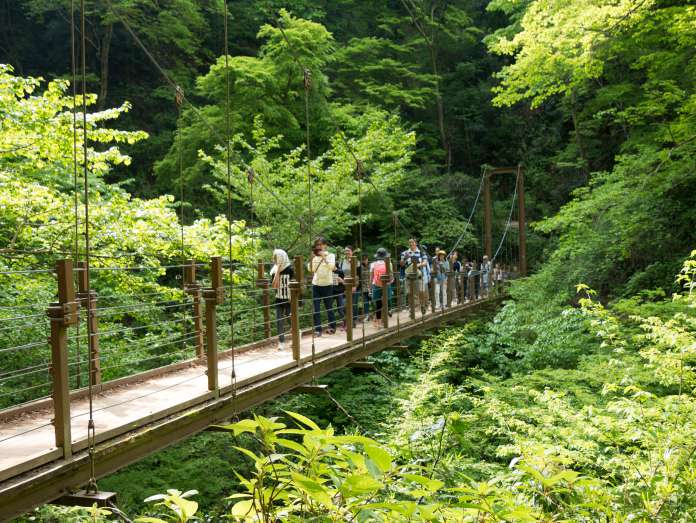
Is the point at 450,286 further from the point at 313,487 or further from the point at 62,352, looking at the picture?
the point at 313,487

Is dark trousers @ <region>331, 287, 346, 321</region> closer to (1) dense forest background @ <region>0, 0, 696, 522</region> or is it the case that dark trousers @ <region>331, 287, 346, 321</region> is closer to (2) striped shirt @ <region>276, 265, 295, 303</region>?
(2) striped shirt @ <region>276, 265, 295, 303</region>

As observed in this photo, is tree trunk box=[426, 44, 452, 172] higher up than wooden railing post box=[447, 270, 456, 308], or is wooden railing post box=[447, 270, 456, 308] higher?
tree trunk box=[426, 44, 452, 172]

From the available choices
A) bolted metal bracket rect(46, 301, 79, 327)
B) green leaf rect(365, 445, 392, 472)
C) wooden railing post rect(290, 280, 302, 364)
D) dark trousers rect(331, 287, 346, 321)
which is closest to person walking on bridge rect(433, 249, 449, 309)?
→ dark trousers rect(331, 287, 346, 321)

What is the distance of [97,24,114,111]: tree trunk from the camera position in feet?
46.9

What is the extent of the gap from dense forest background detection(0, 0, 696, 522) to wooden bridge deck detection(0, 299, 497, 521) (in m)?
1.02

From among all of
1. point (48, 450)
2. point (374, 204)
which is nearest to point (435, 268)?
point (374, 204)

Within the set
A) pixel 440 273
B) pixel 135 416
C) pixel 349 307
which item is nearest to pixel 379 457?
pixel 135 416

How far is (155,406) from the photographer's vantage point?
329cm

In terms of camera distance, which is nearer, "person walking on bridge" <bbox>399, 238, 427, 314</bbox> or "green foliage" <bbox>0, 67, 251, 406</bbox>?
"green foliage" <bbox>0, 67, 251, 406</bbox>

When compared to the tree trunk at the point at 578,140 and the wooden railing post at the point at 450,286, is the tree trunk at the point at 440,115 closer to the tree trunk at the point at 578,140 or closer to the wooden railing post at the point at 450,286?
the tree trunk at the point at 578,140

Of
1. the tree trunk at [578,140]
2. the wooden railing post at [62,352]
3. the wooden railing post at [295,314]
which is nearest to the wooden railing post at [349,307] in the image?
the wooden railing post at [295,314]

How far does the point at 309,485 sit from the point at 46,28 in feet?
56.4

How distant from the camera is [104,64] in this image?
14.8 metres

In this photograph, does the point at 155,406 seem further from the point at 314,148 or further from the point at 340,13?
the point at 340,13
